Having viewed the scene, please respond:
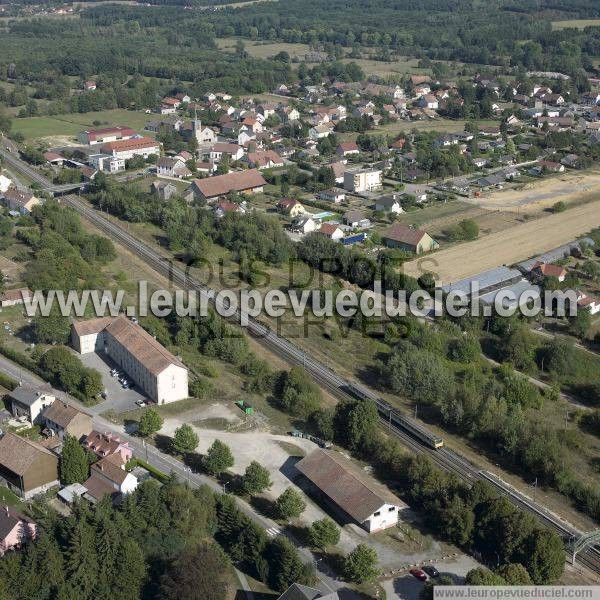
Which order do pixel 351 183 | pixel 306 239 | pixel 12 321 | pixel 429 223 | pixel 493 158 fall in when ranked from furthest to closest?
pixel 493 158, pixel 351 183, pixel 429 223, pixel 306 239, pixel 12 321

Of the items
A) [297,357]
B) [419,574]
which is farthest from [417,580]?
[297,357]

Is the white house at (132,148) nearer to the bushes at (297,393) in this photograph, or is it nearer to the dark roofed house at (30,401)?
the dark roofed house at (30,401)

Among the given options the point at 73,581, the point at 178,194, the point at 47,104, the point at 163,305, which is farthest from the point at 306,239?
the point at 47,104

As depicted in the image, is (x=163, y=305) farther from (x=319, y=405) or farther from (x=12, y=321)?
(x=319, y=405)

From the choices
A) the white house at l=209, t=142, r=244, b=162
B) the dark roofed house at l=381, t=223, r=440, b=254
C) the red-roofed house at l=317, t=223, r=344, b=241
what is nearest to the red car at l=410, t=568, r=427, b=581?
the dark roofed house at l=381, t=223, r=440, b=254

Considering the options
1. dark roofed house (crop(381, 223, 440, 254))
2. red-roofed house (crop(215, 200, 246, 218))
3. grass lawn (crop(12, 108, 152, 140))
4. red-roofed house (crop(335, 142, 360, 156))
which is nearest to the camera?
dark roofed house (crop(381, 223, 440, 254))

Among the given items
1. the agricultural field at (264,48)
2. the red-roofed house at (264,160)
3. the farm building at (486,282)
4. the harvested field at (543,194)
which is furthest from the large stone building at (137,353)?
the agricultural field at (264,48)

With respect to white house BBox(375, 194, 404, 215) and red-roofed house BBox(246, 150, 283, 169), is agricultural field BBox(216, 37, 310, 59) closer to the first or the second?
red-roofed house BBox(246, 150, 283, 169)

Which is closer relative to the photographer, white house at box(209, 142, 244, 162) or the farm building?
the farm building
